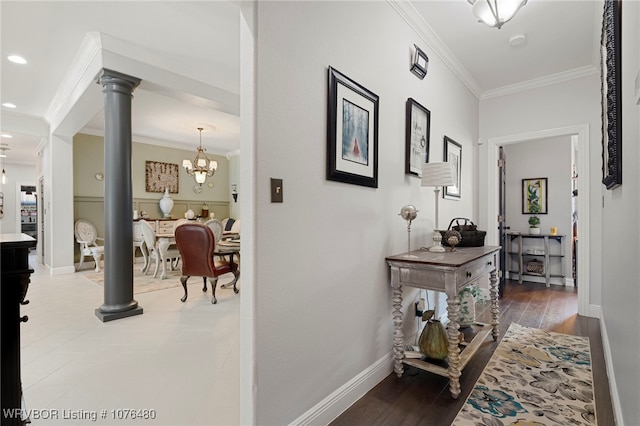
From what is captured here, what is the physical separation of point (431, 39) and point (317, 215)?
2.25 m

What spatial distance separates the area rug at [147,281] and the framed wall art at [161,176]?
2317 mm

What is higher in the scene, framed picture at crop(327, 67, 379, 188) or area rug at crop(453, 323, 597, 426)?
framed picture at crop(327, 67, 379, 188)

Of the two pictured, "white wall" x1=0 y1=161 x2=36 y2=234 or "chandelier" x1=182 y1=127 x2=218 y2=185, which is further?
"white wall" x1=0 y1=161 x2=36 y2=234

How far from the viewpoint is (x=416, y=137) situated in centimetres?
262

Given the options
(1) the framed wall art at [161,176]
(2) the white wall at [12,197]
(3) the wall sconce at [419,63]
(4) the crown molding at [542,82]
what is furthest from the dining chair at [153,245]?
(2) the white wall at [12,197]

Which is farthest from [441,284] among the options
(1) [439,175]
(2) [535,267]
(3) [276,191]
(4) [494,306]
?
(2) [535,267]

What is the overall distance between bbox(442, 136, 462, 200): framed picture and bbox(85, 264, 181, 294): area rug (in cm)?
411

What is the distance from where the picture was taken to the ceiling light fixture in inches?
77.3

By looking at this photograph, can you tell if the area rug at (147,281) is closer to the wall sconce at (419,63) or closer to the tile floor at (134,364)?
the tile floor at (134,364)

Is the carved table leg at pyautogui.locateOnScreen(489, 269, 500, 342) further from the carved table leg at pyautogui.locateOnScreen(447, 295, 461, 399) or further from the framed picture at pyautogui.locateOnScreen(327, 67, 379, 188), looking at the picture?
the framed picture at pyautogui.locateOnScreen(327, 67, 379, 188)

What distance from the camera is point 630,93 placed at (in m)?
1.26

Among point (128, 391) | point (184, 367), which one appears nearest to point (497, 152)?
point (184, 367)

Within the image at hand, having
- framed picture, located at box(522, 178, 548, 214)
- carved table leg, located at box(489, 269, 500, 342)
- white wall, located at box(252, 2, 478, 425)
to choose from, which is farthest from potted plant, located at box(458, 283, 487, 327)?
framed picture, located at box(522, 178, 548, 214)

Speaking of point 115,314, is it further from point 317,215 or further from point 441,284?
point 441,284
